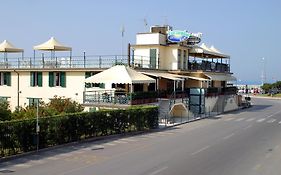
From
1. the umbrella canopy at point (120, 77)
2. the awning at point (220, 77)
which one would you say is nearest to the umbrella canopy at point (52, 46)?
the umbrella canopy at point (120, 77)

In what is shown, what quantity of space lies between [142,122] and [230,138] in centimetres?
575

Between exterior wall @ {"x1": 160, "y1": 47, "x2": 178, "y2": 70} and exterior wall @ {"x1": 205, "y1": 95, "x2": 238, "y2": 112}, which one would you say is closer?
exterior wall @ {"x1": 160, "y1": 47, "x2": 178, "y2": 70}

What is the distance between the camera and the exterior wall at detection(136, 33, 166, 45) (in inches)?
1591

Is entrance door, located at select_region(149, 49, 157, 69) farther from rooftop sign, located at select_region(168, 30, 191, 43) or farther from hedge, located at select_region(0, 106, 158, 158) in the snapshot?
hedge, located at select_region(0, 106, 158, 158)

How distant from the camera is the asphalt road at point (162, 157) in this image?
14.1 m

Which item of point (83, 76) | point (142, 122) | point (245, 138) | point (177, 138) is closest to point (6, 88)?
point (83, 76)

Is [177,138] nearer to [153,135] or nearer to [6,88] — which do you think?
[153,135]

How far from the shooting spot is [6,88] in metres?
41.5

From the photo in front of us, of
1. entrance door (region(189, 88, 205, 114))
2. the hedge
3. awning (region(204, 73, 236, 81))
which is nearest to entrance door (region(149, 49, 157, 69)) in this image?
entrance door (region(189, 88, 205, 114))

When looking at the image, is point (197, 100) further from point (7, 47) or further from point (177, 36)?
point (7, 47)

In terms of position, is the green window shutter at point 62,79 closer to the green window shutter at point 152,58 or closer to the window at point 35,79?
the window at point 35,79

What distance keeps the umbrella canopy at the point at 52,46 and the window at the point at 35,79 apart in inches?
115

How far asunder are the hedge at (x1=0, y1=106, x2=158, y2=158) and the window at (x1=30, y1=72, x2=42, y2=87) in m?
15.9

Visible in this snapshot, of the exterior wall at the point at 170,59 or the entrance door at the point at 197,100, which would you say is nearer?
the entrance door at the point at 197,100
